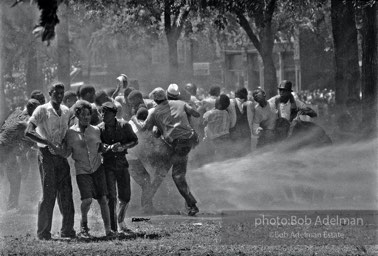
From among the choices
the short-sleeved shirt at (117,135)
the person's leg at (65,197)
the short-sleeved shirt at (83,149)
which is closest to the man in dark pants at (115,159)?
the short-sleeved shirt at (117,135)

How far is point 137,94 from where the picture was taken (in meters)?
14.3

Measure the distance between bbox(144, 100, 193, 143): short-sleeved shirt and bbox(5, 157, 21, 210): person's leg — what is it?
2.58 metres

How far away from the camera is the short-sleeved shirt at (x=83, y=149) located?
10648 mm

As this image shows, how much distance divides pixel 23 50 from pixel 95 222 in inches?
820

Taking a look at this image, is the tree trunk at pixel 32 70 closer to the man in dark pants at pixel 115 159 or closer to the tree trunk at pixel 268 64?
the tree trunk at pixel 268 64

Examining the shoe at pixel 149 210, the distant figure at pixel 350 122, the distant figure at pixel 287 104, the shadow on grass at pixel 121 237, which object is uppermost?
the distant figure at pixel 287 104

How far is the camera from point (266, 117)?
15.1 metres

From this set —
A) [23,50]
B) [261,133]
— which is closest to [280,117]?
[261,133]

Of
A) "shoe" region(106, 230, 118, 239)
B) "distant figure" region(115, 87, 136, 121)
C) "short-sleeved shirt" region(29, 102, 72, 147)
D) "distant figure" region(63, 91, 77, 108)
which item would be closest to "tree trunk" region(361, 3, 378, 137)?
"distant figure" region(115, 87, 136, 121)

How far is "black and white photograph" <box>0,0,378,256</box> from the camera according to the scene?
10.3m

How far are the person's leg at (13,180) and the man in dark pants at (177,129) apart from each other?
2.48 m

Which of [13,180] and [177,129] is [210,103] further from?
[13,180]

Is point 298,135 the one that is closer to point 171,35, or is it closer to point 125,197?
point 125,197

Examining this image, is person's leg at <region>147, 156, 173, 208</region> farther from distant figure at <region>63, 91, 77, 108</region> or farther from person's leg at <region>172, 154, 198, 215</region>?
distant figure at <region>63, 91, 77, 108</region>
